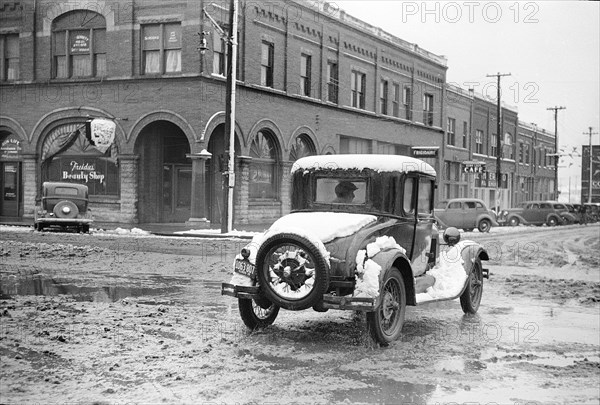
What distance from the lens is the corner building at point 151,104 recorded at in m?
26.9

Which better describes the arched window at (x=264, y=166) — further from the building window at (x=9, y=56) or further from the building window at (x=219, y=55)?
the building window at (x=9, y=56)

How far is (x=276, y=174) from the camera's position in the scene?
1246 inches

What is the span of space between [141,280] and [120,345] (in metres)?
5.64

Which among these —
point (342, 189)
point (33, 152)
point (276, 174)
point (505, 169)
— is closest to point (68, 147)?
point (33, 152)

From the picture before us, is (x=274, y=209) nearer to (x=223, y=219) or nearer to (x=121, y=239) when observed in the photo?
(x=223, y=219)

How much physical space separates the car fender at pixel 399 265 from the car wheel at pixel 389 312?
0.29ft

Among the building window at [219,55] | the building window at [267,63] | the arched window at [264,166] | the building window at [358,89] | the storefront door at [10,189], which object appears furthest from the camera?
the building window at [358,89]

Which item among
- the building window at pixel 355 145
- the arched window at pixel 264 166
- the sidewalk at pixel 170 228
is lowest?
the sidewalk at pixel 170 228

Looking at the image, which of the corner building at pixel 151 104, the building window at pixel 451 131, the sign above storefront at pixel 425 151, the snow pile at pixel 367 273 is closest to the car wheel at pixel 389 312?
the snow pile at pixel 367 273

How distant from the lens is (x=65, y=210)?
22.1 metres

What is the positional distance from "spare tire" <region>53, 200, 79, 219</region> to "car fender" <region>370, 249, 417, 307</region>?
54.8 feet

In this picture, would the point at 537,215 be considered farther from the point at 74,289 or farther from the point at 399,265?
the point at 399,265

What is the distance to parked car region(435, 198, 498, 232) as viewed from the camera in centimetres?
3244

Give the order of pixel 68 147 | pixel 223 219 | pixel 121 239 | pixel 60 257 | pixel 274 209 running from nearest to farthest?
1. pixel 60 257
2. pixel 121 239
3. pixel 223 219
4. pixel 68 147
5. pixel 274 209
